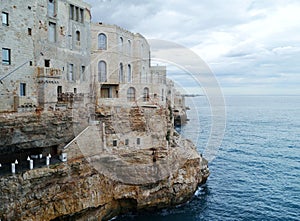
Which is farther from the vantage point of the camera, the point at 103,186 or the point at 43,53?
the point at 43,53

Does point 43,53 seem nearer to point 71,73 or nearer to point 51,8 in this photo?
point 51,8

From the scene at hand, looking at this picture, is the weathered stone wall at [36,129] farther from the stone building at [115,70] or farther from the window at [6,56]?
the stone building at [115,70]

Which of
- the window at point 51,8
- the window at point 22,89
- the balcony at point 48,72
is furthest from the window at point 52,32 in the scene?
the window at point 22,89

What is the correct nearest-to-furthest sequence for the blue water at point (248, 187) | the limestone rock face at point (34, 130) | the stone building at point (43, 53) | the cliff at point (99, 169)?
1. the cliff at point (99, 169)
2. the limestone rock face at point (34, 130)
3. the stone building at point (43, 53)
4. the blue water at point (248, 187)

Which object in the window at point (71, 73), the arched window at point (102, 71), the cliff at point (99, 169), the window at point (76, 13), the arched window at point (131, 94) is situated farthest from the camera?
the arched window at point (102, 71)

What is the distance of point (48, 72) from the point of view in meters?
25.3

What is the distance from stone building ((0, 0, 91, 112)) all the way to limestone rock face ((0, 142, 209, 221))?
6.38 meters

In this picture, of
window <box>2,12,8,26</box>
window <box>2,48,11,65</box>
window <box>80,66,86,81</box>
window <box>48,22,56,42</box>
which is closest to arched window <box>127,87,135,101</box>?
window <box>80,66,86,81</box>

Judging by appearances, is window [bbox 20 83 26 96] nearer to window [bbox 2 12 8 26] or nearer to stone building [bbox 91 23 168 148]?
window [bbox 2 12 8 26]

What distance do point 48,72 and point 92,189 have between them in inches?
432

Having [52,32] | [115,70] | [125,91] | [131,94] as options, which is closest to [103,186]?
[131,94]

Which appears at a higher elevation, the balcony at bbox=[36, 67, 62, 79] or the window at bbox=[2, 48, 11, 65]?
the window at bbox=[2, 48, 11, 65]

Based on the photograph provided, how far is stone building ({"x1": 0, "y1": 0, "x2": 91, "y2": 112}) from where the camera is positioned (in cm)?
2257

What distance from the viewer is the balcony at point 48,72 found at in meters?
24.9
